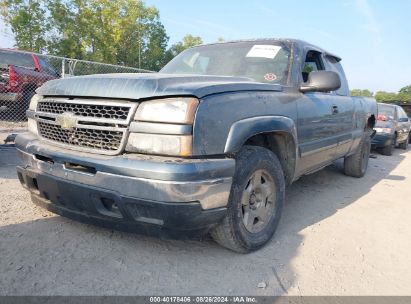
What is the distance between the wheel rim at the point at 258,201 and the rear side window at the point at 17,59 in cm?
773

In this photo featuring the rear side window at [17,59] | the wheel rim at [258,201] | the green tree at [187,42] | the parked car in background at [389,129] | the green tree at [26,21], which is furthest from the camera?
the green tree at [187,42]

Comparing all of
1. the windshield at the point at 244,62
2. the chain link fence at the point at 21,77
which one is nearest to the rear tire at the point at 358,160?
the windshield at the point at 244,62

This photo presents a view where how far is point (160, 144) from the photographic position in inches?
87.9

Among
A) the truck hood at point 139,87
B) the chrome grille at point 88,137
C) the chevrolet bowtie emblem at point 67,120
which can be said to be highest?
the truck hood at point 139,87

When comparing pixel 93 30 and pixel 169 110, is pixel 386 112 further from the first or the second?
pixel 93 30

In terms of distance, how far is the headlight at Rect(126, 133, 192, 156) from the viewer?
2197 mm

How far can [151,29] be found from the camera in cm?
3744

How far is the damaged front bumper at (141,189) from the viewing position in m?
2.17

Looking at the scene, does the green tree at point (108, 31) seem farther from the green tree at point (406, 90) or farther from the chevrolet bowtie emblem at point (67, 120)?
the green tree at point (406, 90)

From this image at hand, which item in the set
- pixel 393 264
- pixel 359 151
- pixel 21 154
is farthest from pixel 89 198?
pixel 359 151

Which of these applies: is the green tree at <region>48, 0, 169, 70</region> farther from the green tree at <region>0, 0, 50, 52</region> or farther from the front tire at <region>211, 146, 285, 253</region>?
the front tire at <region>211, 146, 285, 253</region>

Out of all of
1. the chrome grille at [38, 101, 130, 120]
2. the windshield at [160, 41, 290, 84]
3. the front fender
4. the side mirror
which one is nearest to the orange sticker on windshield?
the windshield at [160, 41, 290, 84]

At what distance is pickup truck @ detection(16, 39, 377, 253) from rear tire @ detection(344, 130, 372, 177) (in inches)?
114

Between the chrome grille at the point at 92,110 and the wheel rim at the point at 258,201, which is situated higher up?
the chrome grille at the point at 92,110
